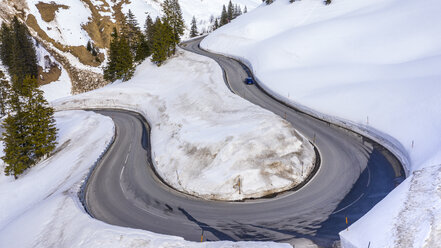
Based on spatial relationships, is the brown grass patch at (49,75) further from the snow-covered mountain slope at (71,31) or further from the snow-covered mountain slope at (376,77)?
the snow-covered mountain slope at (376,77)

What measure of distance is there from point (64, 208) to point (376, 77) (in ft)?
109

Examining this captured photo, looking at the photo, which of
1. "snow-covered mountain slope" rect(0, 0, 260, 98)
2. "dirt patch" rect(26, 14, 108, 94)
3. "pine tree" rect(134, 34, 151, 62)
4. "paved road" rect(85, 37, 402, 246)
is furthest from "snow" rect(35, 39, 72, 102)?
"paved road" rect(85, 37, 402, 246)

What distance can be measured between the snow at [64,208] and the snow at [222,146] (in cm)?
560

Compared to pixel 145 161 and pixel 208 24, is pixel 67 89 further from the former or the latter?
pixel 208 24

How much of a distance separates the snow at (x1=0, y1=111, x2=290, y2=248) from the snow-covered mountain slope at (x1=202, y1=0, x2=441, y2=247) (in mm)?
6158

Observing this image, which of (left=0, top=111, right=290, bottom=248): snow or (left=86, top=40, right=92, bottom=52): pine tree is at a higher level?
(left=86, top=40, right=92, bottom=52): pine tree

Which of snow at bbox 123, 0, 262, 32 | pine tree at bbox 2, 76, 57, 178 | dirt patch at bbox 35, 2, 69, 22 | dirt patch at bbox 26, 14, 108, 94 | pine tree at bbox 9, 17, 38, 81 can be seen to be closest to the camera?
pine tree at bbox 2, 76, 57, 178

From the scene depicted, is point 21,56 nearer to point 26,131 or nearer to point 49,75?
point 49,75

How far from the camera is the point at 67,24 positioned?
86375 millimetres

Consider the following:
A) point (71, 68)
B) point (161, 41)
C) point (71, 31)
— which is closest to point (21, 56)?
point (71, 68)

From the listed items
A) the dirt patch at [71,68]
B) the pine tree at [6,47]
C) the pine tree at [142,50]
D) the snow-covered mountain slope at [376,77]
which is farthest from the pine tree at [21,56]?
the snow-covered mountain slope at [376,77]

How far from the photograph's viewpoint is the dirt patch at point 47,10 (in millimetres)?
84312

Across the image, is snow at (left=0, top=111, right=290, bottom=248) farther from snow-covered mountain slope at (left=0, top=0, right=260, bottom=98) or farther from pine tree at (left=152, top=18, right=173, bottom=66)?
snow-covered mountain slope at (left=0, top=0, right=260, bottom=98)

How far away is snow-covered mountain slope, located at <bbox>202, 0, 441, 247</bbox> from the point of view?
11.9m
